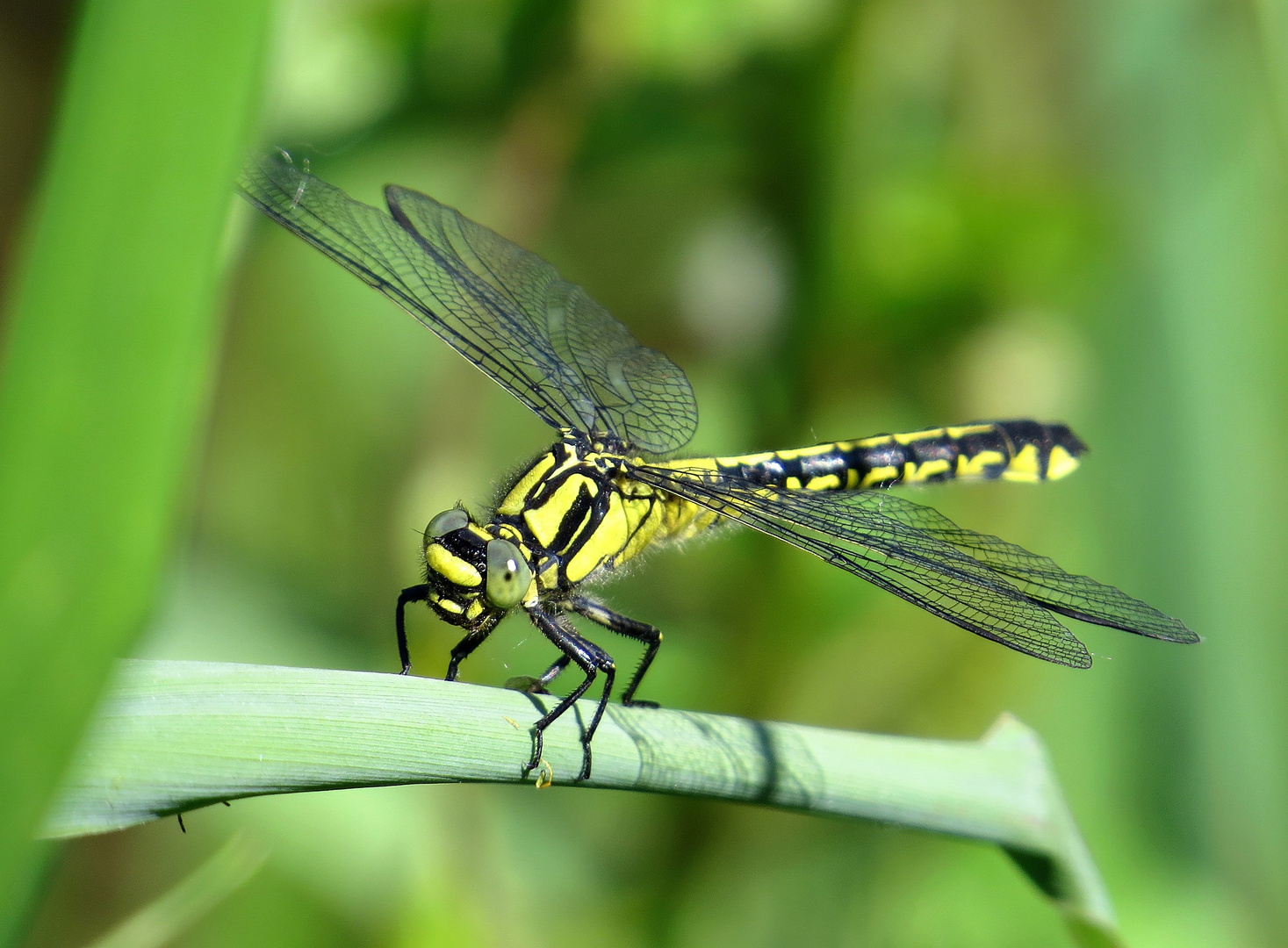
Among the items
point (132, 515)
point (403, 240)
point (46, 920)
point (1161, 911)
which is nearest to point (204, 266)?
point (132, 515)

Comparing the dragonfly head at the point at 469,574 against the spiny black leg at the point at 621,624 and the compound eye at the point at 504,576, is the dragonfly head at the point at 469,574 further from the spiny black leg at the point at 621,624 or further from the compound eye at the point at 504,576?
the spiny black leg at the point at 621,624

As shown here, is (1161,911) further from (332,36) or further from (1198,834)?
(332,36)

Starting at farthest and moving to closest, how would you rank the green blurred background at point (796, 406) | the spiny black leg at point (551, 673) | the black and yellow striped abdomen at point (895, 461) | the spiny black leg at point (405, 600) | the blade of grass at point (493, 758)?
the black and yellow striped abdomen at point (895, 461), the green blurred background at point (796, 406), the spiny black leg at point (405, 600), the spiny black leg at point (551, 673), the blade of grass at point (493, 758)

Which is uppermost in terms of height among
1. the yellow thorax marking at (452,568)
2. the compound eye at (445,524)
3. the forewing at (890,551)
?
the forewing at (890,551)

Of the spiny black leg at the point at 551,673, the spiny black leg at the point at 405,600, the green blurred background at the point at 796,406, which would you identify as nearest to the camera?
the spiny black leg at the point at 551,673

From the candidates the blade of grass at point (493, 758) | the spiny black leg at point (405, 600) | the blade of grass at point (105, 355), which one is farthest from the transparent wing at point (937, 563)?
the blade of grass at point (105, 355)

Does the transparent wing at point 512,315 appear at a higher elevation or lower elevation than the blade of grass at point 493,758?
higher
